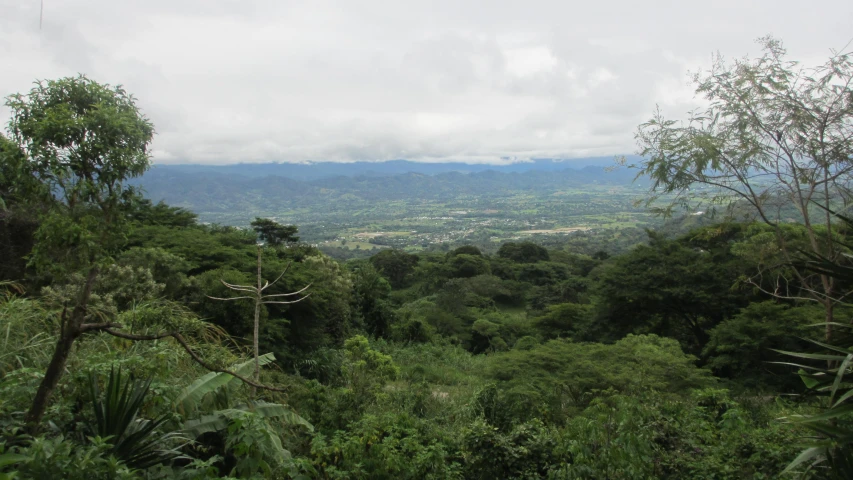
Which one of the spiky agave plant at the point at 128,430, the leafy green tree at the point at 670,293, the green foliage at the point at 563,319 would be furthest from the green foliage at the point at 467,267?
the spiky agave plant at the point at 128,430

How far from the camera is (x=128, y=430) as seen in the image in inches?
120

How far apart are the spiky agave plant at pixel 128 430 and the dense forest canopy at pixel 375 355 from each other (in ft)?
0.05

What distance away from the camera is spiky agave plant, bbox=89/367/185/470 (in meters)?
2.87

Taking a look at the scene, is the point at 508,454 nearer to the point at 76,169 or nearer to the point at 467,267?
the point at 76,169

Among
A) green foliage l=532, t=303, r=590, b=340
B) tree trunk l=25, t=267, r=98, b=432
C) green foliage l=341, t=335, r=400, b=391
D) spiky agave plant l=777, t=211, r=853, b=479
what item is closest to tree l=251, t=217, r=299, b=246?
green foliage l=532, t=303, r=590, b=340

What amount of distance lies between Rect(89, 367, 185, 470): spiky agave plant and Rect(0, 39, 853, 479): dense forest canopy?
16 millimetres

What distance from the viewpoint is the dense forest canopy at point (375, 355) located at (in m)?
2.62

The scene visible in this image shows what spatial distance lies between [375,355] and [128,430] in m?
3.84

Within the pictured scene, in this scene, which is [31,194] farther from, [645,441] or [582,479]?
[645,441]

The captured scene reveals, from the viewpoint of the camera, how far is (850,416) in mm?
2680

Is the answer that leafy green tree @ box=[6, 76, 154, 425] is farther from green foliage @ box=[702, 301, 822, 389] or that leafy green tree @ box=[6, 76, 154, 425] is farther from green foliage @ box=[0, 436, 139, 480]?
green foliage @ box=[702, 301, 822, 389]

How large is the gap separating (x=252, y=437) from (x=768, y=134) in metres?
7.07

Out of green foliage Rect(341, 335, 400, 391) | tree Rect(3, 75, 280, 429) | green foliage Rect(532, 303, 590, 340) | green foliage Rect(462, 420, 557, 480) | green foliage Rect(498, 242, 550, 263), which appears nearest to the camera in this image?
tree Rect(3, 75, 280, 429)

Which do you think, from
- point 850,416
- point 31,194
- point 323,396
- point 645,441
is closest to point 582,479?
point 645,441
